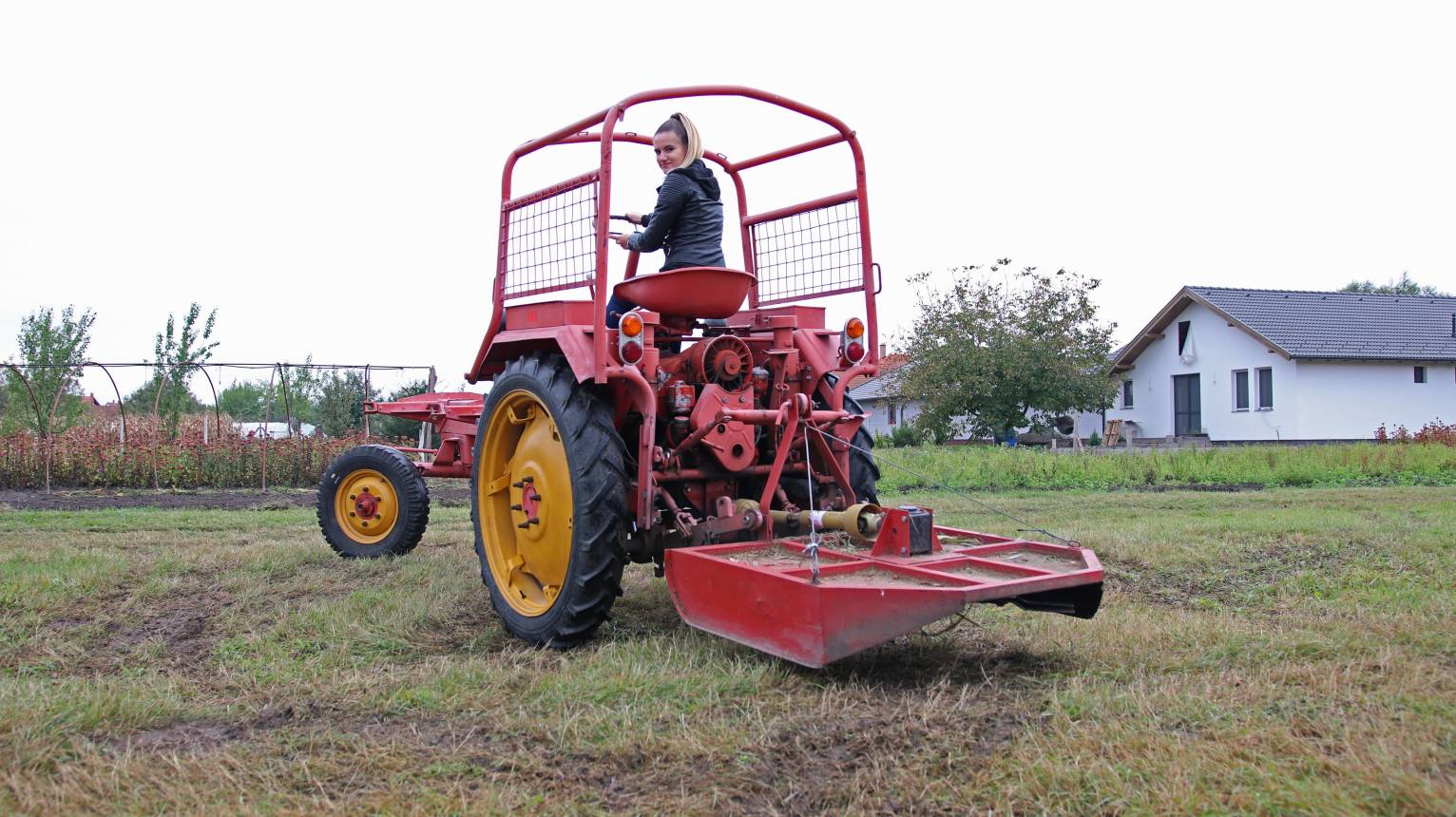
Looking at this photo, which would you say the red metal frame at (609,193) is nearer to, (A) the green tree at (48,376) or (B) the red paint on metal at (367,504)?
(B) the red paint on metal at (367,504)

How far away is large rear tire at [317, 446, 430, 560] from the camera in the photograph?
729 cm

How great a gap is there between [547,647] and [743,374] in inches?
61.6

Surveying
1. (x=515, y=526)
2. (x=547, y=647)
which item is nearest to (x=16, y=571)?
(x=515, y=526)

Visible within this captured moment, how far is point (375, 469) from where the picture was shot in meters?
7.43

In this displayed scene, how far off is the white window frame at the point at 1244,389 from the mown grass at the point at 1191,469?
515 inches

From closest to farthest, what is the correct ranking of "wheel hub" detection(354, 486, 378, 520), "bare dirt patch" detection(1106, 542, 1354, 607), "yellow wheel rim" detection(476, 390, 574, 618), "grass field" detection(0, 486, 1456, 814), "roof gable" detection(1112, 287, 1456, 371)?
1. "grass field" detection(0, 486, 1456, 814)
2. "yellow wheel rim" detection(476, 390, 574, 618)
3. "bare dirt patch" detection(1106, 542, 1354, 607)
4. "wheel hub" detection(354, 486, 378, 520)
5. "roof gable" detection(1112, 287, 1456, 371)

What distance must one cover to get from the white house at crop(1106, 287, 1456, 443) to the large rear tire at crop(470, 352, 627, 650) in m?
28.7

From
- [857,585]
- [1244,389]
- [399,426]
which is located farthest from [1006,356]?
[857,585]

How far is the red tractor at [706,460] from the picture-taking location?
12.8 ft

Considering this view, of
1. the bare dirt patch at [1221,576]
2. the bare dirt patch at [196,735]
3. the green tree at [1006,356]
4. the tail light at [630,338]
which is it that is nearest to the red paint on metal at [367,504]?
the tail light at [630,338]

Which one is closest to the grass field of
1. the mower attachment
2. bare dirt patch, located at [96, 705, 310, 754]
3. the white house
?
bare dirt patch, located at [96, 705, 310, 754]

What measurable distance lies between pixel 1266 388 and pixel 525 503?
30543 millimetres

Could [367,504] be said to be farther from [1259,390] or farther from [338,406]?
[1259,390]

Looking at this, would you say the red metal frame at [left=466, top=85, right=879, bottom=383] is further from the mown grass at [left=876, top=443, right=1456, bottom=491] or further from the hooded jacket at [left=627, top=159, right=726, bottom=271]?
the mown grass at [left=876, top=443, right=1456, bottom=491]
